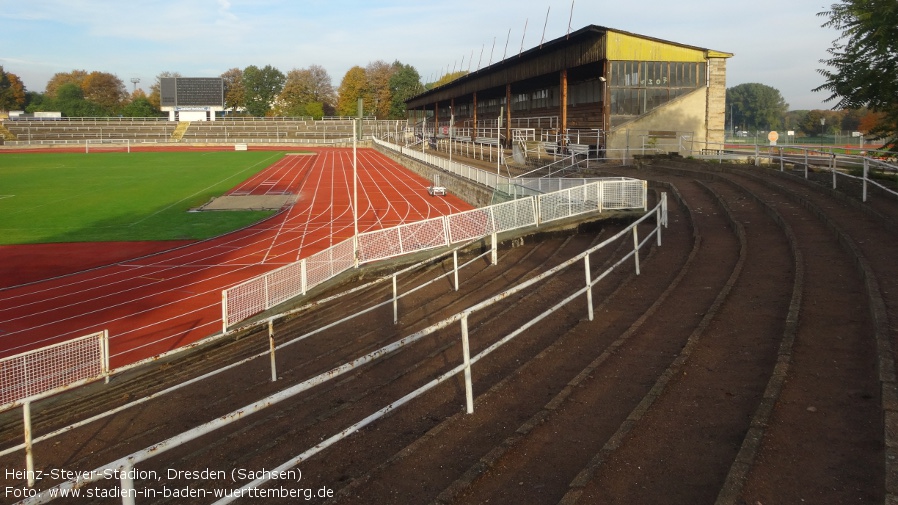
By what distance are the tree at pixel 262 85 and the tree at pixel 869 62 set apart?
430 feet

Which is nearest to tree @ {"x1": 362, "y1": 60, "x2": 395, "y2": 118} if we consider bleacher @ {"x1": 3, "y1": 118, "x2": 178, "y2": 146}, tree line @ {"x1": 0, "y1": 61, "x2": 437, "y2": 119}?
tree line @ {"x1": 0, "y1": 61, "x2": 437, "y2": 119}

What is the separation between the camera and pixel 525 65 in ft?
143

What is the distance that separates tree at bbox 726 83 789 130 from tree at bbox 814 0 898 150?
336 ft

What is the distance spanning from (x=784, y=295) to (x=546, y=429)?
16.8ft

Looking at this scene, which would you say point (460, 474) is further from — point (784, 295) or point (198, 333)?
point (198, 333)

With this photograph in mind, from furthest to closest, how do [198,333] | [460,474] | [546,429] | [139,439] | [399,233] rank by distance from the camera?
[399,233], [198,333], [139,439], [546,429], [460,474]

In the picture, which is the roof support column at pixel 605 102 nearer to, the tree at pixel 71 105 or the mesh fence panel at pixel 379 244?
the mesh fence panel at pixel 379 244

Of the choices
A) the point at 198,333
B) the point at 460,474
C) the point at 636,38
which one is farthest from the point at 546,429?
the point at 636,38

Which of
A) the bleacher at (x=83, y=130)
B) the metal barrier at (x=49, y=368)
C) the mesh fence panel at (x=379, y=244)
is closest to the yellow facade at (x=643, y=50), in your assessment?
the mesh fence panel at (x=379, y=244)

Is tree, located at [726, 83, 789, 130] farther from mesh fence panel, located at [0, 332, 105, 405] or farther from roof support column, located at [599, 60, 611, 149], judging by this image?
mesh fence panel, located at [0, 332, 105, 405]

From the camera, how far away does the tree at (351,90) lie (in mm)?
127213

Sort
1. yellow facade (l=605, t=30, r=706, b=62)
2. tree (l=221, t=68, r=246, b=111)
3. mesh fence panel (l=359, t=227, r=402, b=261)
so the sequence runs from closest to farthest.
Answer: mesh fence panel (l=359, t=227, r=402, b=261) → yellow facade (l=605, t=30, r=706, b=62) → tree (l=221, t=68, r=246, b=111)

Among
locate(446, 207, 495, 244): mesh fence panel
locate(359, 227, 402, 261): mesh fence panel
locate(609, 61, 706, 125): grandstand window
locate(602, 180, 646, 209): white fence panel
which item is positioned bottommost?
locate(359, 227, 402, 261): mesh fence panel

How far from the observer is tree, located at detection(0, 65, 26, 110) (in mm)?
137200
